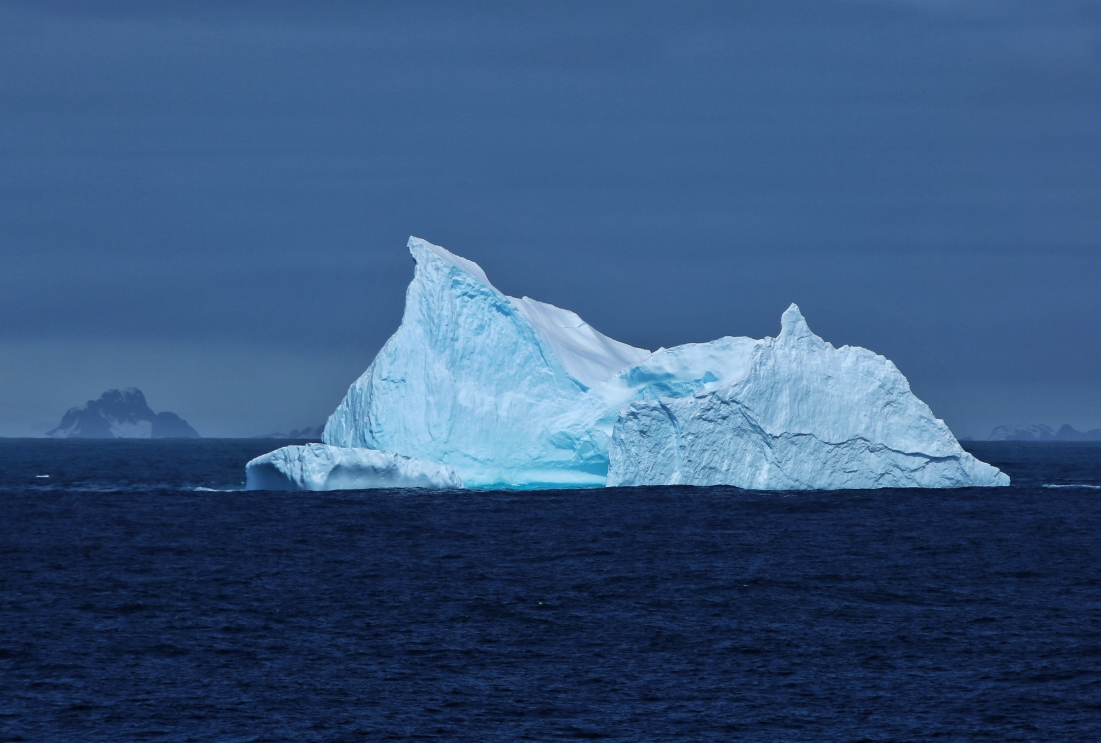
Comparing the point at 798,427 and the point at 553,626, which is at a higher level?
the point at 798,427

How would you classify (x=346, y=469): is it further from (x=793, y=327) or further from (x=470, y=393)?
(x=793, y=327)

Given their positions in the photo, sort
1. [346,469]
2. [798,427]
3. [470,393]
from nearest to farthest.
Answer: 1. [798,427]
2. [346,469]
3. [470,393]

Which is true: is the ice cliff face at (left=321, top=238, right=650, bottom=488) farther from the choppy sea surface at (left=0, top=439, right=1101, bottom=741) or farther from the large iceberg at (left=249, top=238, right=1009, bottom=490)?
the choppy sea surface at (left=0, top=439, right=1101, bottom=741)

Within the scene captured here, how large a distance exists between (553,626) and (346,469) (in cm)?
1771

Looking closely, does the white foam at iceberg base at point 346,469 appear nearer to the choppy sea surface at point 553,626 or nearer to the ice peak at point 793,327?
the choppy sea surface at point 553,626

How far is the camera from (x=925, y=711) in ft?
48.9

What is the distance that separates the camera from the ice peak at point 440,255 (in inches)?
1535

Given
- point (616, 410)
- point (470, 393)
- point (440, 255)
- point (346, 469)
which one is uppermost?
point (440, 255)

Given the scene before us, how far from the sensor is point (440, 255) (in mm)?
39031

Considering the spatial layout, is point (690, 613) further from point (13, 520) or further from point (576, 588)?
point (13, 520)

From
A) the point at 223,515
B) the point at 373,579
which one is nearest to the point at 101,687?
the point at 373,579

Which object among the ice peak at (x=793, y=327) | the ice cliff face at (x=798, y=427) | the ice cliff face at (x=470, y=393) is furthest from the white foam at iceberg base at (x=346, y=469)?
the ice peak at (x=793, y=327)

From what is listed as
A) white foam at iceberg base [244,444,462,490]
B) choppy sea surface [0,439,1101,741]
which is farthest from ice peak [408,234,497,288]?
choppy sea surface [0,439,1101,741]

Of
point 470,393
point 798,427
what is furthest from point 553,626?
point 470,393
